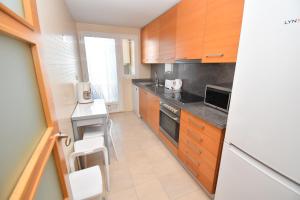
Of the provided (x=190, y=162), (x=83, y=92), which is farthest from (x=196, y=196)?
(x=83, y=92)

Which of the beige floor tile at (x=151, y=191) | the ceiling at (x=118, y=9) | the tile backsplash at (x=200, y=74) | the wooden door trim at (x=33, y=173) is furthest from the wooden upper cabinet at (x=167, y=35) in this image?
the wooden door trim at (x=33, y=173)

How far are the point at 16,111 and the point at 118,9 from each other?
2383 millimetres

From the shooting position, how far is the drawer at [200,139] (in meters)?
1.27

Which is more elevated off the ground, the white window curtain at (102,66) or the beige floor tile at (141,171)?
the white window curtain at (102,66)

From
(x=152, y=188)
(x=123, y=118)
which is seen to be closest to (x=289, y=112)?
(x=152, y=188)

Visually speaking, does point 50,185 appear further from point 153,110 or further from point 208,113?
point 153,110

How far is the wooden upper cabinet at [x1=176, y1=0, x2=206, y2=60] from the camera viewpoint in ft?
5.17

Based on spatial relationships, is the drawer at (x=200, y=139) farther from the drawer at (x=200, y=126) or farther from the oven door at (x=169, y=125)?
the oven door at (x=169, y=125)

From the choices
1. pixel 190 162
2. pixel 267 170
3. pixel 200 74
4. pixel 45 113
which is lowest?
pixel 190 162

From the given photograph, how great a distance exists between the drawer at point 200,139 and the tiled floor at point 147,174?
19.8 inches

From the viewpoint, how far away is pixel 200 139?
1440mm

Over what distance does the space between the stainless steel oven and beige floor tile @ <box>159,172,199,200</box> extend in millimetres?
407

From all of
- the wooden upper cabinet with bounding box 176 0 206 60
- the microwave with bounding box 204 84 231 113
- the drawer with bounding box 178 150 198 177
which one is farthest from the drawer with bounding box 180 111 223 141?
the wooden upper cabinet with bounding box 176 0 206 60

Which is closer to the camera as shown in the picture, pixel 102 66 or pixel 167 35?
pixel 167 35
